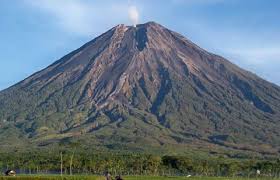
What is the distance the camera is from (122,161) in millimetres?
133000

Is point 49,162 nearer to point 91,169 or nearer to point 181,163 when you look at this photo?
point 91,169

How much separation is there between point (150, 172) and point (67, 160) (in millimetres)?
17955

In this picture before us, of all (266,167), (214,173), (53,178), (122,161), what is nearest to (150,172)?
(122,161)

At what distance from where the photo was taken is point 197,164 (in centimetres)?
13775

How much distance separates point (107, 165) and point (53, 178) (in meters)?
75.4

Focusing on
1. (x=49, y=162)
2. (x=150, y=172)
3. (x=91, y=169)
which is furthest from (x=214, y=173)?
(x=49, y=162)

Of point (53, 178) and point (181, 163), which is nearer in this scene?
point (53, 178)

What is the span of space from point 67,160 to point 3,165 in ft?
58.9

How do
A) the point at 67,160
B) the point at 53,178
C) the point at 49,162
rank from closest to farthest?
the point at 53,178
the point at 67,160
the point at 49,162

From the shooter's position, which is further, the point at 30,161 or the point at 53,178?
the point at 30,161

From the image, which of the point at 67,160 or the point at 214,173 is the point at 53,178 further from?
the point at 214,173

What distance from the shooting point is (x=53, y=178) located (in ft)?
182

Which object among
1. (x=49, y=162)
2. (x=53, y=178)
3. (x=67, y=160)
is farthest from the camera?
(x=49, y=162)

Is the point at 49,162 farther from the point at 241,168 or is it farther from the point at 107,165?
the point at 241,168
